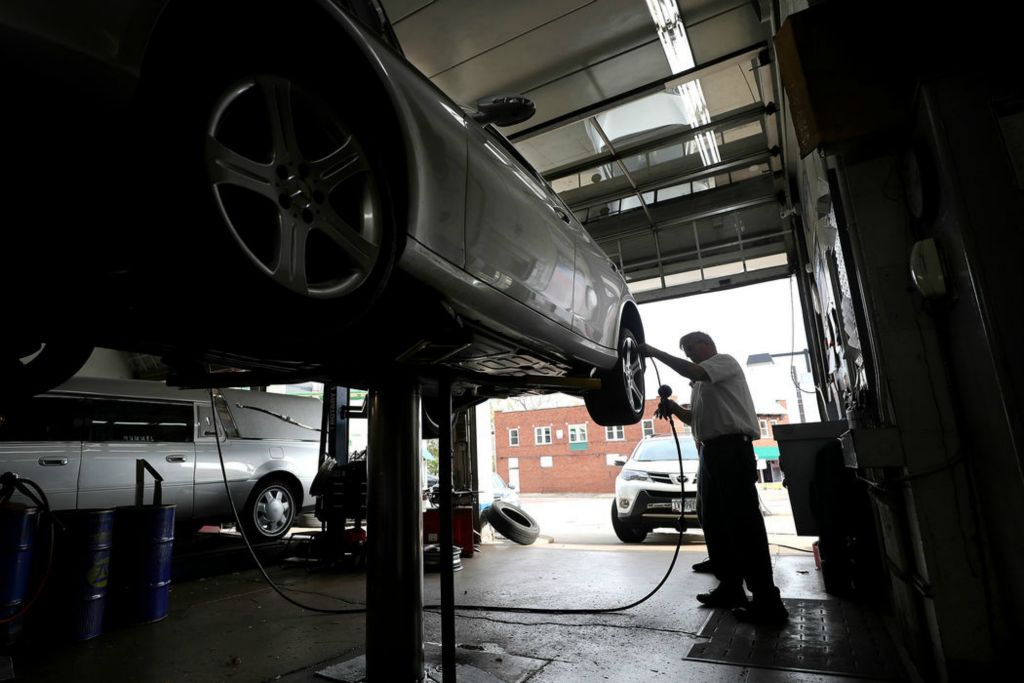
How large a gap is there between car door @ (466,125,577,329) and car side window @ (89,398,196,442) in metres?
4.41

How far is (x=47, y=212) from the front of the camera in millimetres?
995

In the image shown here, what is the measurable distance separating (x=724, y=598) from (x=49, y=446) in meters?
5.03

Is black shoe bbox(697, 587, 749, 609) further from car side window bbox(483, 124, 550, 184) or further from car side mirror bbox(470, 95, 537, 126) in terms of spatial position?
car side mirror bbox(470, 95, 537, 126)

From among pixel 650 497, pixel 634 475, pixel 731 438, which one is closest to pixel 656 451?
pixel 634 475

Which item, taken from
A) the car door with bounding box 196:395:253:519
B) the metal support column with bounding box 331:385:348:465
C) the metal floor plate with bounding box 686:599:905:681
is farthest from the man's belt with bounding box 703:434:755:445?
the car door with bounding box 196:395:253:519

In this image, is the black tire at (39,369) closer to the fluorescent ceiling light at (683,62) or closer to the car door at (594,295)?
the car door at (594,295)

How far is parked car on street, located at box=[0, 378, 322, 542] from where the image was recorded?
4.25 metres

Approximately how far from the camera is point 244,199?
4.00 ft

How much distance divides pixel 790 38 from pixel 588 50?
8.03 feet

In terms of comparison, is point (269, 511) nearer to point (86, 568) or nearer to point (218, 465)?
point (218, 465)

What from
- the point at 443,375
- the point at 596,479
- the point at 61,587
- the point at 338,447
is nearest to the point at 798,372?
the point at 338,447

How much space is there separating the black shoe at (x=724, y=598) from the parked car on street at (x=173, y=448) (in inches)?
142

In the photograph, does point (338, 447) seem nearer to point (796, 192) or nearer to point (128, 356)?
point (796, 192)

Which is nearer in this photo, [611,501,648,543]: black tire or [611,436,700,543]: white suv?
[611,436,700,543]: white suv
